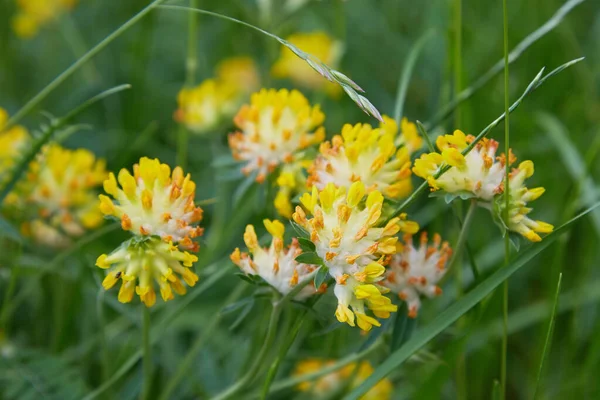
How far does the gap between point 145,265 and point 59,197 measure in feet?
1.97

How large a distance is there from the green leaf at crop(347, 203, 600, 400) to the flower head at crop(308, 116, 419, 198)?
0.59 feet

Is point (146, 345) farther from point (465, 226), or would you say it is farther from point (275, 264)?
point (465, 226)

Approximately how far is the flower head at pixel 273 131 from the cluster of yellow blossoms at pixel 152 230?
0.25 metres

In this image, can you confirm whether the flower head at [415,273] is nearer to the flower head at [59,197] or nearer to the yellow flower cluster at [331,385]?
the yellow flower cluster at [331,385]

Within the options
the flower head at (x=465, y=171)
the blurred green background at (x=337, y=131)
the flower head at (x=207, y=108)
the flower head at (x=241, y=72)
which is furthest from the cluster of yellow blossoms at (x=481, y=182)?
the flower head at (x=241, y=72)

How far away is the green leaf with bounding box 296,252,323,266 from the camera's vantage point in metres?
0.94

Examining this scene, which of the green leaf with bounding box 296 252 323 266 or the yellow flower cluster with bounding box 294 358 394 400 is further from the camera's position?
the yellow flower cluster with bounding box 294 358 394 400

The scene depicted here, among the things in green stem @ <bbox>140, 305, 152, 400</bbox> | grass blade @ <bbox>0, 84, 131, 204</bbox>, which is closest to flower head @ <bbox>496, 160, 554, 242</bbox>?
green stem @ <bbox>140, 305, 152, 400</bbox>

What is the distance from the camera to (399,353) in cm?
107

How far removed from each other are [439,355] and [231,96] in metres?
0.94

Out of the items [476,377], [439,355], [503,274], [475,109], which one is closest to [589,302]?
[476,377]

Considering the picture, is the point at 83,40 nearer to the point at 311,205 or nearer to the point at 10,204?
the point at 10,204

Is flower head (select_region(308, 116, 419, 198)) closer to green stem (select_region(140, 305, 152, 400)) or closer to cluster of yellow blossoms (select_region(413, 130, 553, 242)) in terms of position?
cluster of yellow blossoms (select_region(413, 130, 553, 242))

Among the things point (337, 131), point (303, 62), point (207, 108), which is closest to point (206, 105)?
point (207, 108)
